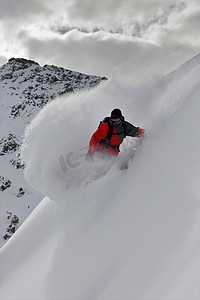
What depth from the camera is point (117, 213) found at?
3717mm

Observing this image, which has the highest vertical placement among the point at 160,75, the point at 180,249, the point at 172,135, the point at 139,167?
the point at 160,75

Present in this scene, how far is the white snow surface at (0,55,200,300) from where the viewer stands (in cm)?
260

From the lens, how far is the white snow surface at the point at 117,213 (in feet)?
8.53

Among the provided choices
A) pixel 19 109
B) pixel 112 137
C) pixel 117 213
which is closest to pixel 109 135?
pixel 112 137

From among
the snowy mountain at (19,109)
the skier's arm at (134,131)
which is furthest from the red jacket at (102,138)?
the snowy mountain at (19,109)

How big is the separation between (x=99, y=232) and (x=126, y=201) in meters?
0.60

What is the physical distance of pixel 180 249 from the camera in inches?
96.6

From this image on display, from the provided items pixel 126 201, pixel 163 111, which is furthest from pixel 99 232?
pixel 163 111

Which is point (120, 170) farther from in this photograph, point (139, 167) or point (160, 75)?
point (160, 75)

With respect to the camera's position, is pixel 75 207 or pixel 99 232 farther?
pixel 75 207

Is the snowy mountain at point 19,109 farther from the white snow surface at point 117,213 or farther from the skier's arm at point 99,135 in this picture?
the skier's arm at point 99,135

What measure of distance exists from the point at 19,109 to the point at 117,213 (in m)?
38.4

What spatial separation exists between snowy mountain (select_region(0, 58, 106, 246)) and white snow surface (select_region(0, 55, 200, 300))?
1.68 m

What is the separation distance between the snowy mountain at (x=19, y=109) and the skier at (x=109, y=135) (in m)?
2.41
